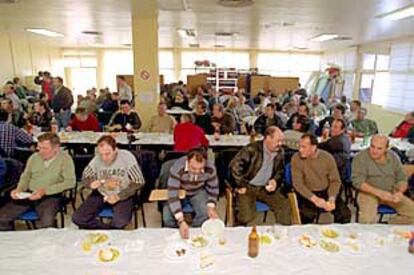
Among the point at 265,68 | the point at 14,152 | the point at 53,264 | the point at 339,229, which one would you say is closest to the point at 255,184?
the point at 339,229

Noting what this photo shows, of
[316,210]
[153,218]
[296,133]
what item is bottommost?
[153,218]

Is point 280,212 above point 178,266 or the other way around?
the other way around

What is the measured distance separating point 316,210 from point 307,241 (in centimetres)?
124

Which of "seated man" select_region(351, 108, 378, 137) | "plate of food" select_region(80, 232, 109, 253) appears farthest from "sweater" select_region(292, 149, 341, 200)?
"seated man" select_region(351, 108, 378, 137)

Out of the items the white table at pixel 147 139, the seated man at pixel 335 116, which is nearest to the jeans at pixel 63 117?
the white table at pixel 147 139

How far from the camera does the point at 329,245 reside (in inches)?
82.3

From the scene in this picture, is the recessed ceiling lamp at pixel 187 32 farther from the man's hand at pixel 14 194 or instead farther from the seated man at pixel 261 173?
the man's hand at pixel 14 194

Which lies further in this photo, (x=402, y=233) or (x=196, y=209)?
(x=196, y=209)

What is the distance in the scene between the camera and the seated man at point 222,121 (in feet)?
19.0

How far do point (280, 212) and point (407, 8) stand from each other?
3.26m

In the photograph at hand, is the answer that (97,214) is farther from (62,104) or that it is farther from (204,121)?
(62,104)

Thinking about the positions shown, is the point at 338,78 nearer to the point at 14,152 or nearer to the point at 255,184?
the point at 255,184

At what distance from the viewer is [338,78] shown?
1228 centimetres

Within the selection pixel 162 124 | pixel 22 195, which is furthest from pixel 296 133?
pixel 22 195
